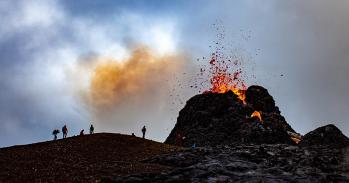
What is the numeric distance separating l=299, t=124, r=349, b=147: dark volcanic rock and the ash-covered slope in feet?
42.4

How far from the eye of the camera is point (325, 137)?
76812mm

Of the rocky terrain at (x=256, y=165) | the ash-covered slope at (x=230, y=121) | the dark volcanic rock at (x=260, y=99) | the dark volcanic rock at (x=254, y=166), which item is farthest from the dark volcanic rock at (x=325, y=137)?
the dark volcanic rock at (x=260, y=99)

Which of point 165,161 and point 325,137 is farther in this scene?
point 325,137

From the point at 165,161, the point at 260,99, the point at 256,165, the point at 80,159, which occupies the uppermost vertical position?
the point at 260,99

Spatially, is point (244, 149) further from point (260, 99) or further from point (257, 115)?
point (260, 99)

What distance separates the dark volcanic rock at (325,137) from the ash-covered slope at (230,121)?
12932 mm

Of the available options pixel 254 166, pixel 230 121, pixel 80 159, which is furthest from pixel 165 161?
pixel 230 121

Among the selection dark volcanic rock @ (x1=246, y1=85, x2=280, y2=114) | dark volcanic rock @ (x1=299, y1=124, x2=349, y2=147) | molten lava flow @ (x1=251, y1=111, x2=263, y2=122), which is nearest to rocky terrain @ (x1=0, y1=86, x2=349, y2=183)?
dark volcanic rock @ (x1=299, y1=124, x2=349, y2=147)

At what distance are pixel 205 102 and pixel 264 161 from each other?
2057 inches

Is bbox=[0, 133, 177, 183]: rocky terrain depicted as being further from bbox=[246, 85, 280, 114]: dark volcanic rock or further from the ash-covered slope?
bbox=[246, 85, 280, 114]: dark volcanic rock

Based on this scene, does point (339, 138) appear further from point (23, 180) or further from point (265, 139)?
point (23, 180)

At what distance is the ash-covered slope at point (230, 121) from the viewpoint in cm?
9062

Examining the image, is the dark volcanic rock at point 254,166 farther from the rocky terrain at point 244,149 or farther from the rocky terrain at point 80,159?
the rocky terrain at point 80,159

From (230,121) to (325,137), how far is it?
72.5 ft
